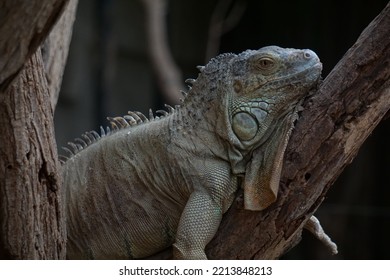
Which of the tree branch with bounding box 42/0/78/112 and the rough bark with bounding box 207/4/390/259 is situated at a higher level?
the tree branch with bounding box 42/0/78/112

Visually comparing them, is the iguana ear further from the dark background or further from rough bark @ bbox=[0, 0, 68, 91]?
the dark background

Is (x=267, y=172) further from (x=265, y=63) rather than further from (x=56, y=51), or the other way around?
(x=56, y=51)

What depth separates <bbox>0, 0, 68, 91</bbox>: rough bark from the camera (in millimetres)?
2623

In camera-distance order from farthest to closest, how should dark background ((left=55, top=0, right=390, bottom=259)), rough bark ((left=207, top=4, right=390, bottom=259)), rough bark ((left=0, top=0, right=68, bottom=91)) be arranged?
dark background ((left=55, top=0, right=390, bottom=259)) → rough bark ((left=207, top=4, right=390, bottom=259)) → rough bark ((left=0, top=0, right=68, bottom=91))

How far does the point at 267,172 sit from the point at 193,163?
0.44 metres

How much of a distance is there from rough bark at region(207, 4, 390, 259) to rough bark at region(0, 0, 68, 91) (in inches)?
63.8

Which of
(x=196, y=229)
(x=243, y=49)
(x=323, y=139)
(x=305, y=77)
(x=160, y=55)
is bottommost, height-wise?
(x=196, y=229)

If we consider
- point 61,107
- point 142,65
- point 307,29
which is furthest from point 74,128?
point 307,29

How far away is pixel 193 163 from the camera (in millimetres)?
4121

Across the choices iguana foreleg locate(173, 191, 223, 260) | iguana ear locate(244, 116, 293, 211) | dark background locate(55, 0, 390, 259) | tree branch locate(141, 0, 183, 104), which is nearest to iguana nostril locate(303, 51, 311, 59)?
iguana ear locate(244, 116, 293, 211)

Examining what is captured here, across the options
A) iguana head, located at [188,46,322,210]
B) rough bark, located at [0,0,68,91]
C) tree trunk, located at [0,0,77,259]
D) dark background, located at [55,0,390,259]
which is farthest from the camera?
dark background, located at [55,0,390,259]

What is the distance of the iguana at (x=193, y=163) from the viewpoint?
397cm

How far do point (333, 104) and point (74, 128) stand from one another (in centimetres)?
867

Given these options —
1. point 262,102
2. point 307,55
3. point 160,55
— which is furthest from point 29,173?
point 160,55
